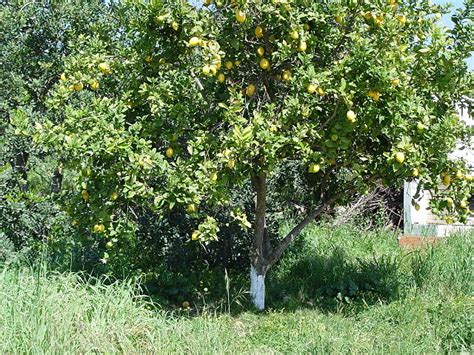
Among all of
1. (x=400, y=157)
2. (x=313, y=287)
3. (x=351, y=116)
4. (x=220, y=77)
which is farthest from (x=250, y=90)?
(x=313, y=287)

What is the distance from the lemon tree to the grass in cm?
60

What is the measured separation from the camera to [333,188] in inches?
247

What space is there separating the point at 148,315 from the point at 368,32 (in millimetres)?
2802

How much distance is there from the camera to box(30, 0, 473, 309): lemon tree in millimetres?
4750

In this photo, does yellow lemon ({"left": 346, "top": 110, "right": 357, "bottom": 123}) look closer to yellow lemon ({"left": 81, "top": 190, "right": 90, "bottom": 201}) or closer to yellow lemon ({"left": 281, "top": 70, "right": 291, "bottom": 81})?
yellow lemon ({"left": 281, "top": 70, "right": 291, "bottom": 81})

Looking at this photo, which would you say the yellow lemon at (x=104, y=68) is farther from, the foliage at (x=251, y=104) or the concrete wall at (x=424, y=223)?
the concrete wall at (x=424, y=223)

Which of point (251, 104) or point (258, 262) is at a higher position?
point (251, 104)

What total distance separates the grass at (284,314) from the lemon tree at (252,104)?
596 mm

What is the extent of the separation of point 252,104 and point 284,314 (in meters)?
1.90

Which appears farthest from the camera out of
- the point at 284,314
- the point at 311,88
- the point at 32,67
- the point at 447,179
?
the point at 32,67

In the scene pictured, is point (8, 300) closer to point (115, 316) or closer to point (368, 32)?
point (115, 316)

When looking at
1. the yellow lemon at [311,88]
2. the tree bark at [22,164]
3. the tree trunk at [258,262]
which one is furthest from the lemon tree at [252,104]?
the tree bark at [22,164]

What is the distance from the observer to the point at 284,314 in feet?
19.0

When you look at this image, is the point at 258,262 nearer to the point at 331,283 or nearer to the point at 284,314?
the point at 284,314
